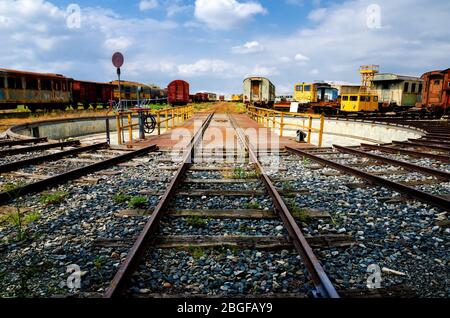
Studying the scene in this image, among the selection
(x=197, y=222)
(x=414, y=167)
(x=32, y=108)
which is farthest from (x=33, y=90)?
(x=414, y=167)

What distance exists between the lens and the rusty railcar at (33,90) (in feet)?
72.1

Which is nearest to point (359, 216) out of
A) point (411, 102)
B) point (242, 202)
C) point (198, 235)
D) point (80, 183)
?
point (242, 202)

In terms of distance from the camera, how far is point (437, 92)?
1046 inches

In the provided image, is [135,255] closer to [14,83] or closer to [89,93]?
[14,83]

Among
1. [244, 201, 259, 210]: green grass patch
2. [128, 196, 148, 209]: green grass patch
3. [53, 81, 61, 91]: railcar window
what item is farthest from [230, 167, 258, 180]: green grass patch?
[53, 81, 61, 91]: railcar window

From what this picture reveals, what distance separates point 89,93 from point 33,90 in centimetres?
952

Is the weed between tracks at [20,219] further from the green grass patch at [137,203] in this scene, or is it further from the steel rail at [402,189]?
the steel rail at [402,189]

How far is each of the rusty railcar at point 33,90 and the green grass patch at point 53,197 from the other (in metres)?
22.2

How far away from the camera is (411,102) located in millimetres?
32469

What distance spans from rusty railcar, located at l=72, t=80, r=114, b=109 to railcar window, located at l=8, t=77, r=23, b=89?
23.8ft

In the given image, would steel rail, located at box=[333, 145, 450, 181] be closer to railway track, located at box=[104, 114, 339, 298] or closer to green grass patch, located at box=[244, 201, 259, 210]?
railway track, located at box=[104, 114, 339, 298]

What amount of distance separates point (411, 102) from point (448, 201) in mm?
33852

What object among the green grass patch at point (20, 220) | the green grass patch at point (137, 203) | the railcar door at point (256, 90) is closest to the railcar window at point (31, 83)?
the railcar door at point (256, 90)

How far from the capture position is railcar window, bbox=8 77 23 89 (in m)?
22.1
